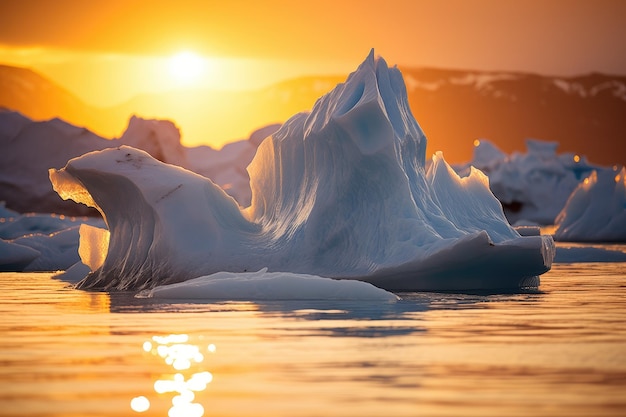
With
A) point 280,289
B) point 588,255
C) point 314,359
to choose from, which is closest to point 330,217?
point 280,289

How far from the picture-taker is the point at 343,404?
6.95 m

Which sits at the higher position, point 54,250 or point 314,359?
point 54,250

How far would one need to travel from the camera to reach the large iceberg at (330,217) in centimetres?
1727

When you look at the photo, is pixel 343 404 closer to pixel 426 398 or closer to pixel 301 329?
pixel 426 398

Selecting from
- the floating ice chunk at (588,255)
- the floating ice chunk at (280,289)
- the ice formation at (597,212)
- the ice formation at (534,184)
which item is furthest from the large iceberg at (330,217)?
the ice formation at (534,184)

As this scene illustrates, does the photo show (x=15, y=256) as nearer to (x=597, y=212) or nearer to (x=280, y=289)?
(x=280, y=289)

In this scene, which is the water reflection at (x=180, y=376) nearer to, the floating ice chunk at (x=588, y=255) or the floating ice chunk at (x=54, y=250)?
the floating ice chunk at (x=54, y=250)

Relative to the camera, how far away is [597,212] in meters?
45.1

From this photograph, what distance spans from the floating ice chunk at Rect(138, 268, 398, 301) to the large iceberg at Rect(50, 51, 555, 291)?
1812 millimetres

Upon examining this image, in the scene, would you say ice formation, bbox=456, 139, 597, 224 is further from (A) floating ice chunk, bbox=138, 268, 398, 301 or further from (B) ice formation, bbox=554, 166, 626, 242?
(A) floating ice chunk, bbox=138, 268, 398, 301

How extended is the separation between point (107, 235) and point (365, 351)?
1106 cm

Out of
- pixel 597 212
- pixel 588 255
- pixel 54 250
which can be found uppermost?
pixel 597 212

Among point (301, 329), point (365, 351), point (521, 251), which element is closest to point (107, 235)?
point (521, 251)

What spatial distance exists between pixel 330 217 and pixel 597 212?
28859 mm
